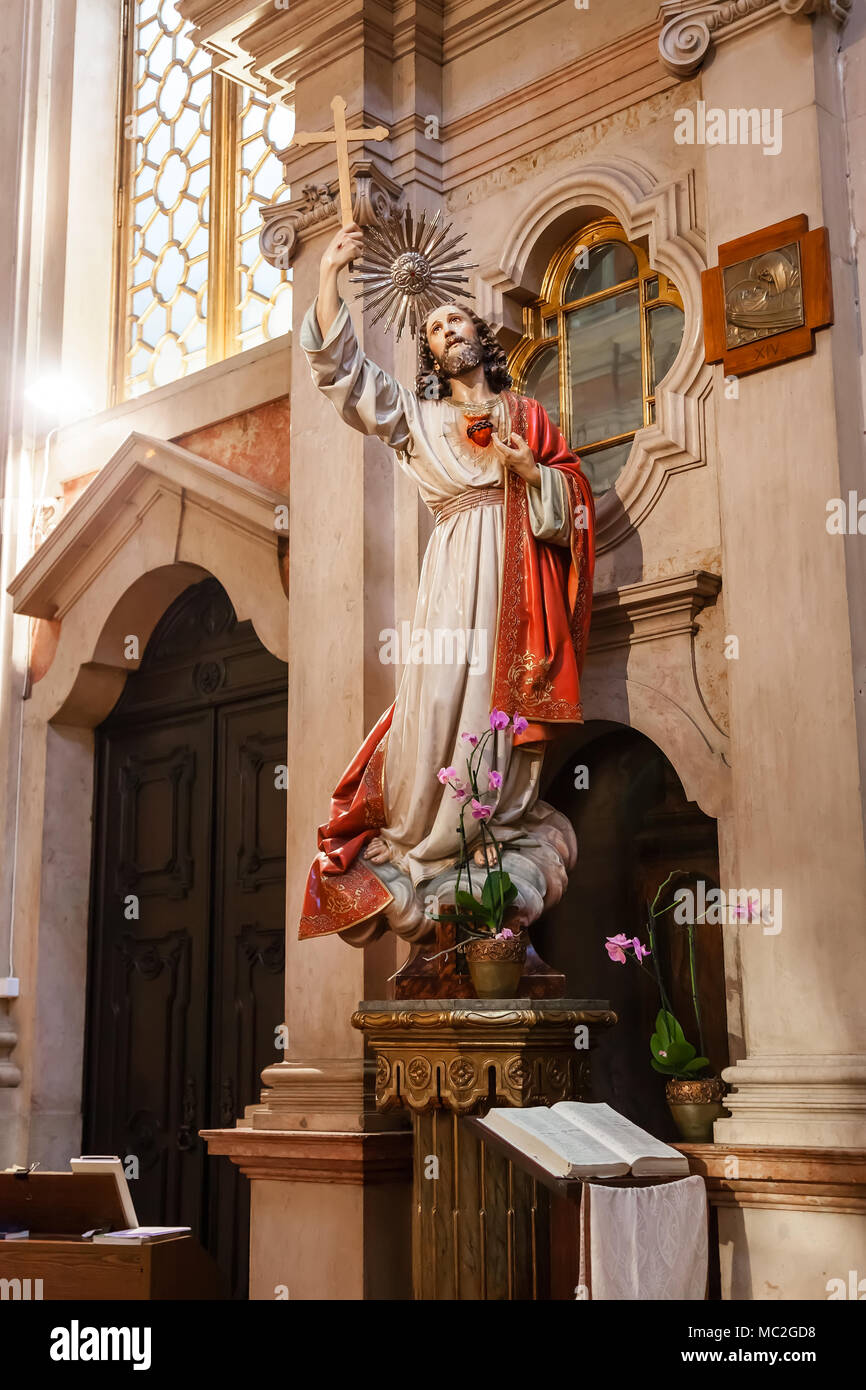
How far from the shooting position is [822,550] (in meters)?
4.70

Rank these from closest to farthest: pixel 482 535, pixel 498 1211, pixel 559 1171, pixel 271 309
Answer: pixel 559 1171 → pixel 498 1211 → pixel 482 535 → pixel 271 309

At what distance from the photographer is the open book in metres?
3.89

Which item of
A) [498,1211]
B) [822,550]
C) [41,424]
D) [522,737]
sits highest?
[41,424]

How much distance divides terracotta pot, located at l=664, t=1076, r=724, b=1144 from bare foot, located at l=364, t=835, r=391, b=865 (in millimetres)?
1172

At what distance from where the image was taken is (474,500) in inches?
204

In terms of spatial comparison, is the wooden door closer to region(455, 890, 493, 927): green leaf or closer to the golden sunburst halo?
the golden sunburst halo

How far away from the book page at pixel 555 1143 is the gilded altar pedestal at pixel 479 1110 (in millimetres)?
182

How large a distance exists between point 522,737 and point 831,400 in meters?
1.38

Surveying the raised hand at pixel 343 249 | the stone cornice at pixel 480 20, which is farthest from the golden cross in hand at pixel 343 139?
the stone cornice at pixel 480 20

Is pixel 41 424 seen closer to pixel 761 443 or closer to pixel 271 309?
pixel 271 309

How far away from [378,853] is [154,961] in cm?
287

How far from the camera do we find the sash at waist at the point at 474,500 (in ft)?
17.0

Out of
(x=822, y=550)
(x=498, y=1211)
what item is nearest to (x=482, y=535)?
(x=822, y=550)

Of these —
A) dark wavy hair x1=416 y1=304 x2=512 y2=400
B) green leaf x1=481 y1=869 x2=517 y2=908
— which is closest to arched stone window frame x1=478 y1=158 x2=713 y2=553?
dark wavy hair x1=416 y1=304 x2=512 y2=400
